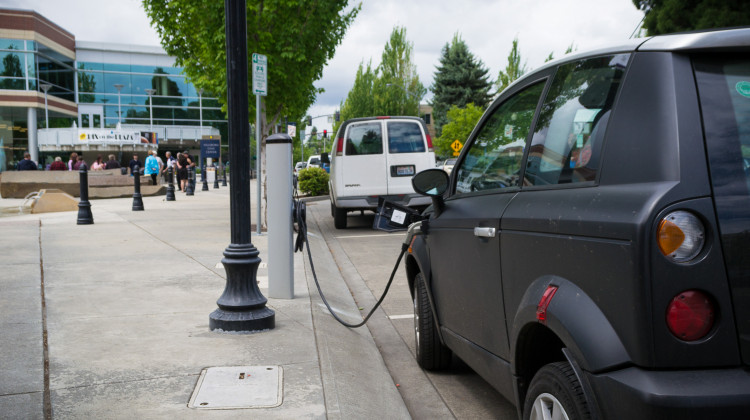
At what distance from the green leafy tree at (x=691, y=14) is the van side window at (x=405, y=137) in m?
7.74

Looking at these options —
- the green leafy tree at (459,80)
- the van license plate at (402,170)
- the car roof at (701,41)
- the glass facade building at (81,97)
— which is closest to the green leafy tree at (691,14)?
the van license plate at (402,170)

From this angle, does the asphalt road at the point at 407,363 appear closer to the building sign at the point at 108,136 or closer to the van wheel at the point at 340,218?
the van wheel at the point at 340,218

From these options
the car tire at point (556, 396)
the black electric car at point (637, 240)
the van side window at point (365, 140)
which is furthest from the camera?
the van side window at point (365, 140)

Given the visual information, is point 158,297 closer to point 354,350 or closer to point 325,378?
point 354,350

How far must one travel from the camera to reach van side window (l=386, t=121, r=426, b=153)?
14180 millimetres

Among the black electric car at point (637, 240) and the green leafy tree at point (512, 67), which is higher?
the green leafy tree at point (512, 67)

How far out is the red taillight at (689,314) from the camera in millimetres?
2008

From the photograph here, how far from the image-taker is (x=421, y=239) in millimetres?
4500

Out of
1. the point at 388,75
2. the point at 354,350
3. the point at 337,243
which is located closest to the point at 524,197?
the point at 354,350

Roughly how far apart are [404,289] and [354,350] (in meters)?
3.01

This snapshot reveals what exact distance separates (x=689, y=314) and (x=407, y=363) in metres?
3.25

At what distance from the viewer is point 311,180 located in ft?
85.3

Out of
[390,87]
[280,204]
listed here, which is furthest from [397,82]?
[280,204]

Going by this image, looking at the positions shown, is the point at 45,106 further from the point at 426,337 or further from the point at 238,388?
the point at 238,388
